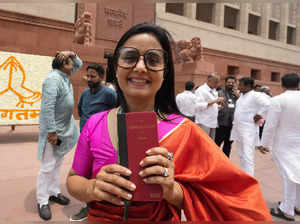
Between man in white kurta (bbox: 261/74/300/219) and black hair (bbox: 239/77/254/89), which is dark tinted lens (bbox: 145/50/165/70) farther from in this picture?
black hair (bbox: 239/77/254/89)

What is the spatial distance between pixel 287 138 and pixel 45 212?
3109mm

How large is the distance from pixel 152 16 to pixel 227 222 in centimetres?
1866

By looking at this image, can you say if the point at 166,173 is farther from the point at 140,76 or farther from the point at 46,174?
the point at 46,174

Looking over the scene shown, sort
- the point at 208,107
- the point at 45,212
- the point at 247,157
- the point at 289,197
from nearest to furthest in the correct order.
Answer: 1. the point at 45,212
2. the point at 289,197
3. the point at 247,157
4. the point at 208,107

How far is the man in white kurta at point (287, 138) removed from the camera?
2.97 meters

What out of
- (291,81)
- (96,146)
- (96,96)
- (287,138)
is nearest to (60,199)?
(96,96)

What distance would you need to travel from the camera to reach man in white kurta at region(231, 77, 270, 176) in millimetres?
3799

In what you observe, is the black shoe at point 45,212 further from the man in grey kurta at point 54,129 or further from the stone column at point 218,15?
the stone column at point 218,15

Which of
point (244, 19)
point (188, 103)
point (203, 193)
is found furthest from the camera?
point (244, 19)

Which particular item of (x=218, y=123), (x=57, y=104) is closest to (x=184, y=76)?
(x=218, y=123)

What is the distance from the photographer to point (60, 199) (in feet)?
9.68

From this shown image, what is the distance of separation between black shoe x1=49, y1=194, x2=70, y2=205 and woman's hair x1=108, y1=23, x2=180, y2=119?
2.21 m

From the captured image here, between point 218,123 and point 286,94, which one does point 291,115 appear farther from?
point 218,123

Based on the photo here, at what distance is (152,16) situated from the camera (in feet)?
58.7
